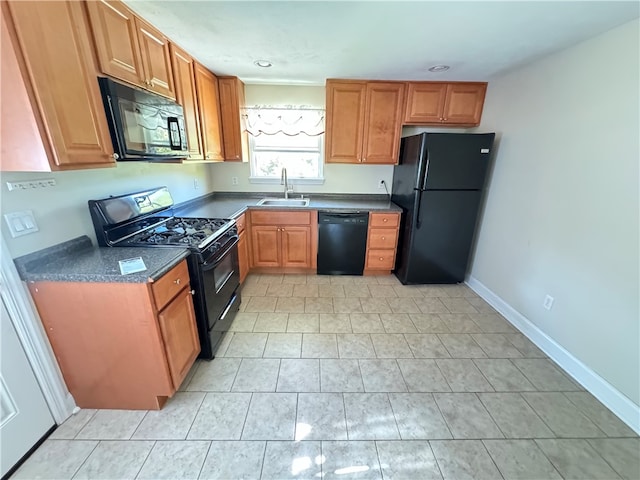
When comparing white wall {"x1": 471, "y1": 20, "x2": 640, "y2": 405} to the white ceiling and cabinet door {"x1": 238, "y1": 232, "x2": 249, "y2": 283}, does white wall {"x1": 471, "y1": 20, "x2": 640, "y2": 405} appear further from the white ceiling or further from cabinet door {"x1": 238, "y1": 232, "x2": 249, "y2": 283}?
cabinet door {"x1": 238, "y1": 232, "x2": 249, "y2": 283}

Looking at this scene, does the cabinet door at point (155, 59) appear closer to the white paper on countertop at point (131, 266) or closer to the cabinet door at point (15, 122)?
the cabinet door at point (15, 122)

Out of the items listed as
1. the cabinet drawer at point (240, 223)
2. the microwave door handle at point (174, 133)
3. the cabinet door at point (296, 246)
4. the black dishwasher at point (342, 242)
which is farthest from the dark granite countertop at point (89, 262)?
the black dishwasher at point (342, 242)

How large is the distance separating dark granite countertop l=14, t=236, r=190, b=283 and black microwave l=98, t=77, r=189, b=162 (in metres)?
0.57

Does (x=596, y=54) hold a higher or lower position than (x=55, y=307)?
higher

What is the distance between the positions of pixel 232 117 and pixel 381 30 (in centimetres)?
188

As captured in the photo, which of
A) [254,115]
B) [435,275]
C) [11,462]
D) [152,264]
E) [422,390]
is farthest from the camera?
[254,115]

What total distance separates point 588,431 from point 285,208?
2.88 meters

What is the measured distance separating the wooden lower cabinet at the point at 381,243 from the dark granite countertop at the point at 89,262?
2118 millimetres

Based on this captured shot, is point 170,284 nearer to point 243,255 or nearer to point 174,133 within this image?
point 174,133

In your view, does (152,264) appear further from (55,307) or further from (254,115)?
(254,115)

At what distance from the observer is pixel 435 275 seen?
306cm

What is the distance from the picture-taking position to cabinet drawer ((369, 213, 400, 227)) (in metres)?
3.06

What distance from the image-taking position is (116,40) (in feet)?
4.64

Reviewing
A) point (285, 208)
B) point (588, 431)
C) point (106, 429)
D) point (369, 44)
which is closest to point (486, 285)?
point (588, 431)
